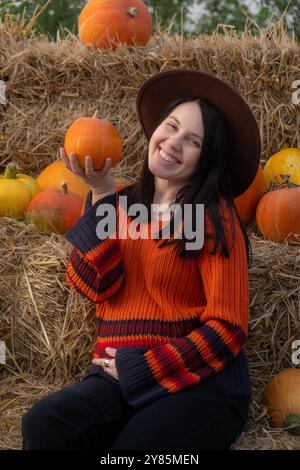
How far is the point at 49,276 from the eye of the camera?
258 centimetres

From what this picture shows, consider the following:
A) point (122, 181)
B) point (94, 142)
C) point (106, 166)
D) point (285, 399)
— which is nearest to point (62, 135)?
point (122, 181)

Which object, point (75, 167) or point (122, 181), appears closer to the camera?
point (75, 167)

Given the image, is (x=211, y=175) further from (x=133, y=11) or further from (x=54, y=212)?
(x=133, y=11)

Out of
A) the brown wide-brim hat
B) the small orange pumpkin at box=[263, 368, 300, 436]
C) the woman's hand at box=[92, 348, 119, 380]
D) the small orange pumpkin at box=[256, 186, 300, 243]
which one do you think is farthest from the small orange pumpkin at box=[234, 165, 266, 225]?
the woman's hand at box=[92, 348, 119, 380]

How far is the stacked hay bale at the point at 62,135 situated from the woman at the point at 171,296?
34 centimetres

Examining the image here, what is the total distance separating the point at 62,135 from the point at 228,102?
1.30 m

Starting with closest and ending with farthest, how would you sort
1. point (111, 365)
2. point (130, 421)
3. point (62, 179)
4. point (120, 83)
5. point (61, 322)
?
1. point (130, 421)
2. point (111, 365)
3. point (61, 322)
4. point (62, 179)
5. point (120, 83)

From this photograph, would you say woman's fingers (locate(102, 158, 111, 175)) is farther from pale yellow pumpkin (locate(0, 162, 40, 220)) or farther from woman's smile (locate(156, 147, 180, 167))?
pale yellow pumpkin (locate(0, 162, 40, 220))

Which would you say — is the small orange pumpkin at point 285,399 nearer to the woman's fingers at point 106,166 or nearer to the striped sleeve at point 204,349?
the striped sleeve at point 204,349

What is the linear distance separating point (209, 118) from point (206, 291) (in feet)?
1.61

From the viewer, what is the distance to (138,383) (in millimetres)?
1946

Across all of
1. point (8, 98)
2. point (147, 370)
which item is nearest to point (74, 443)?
point (147, 370)

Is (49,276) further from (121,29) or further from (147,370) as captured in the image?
(121,29)

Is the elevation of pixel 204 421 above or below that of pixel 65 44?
below
